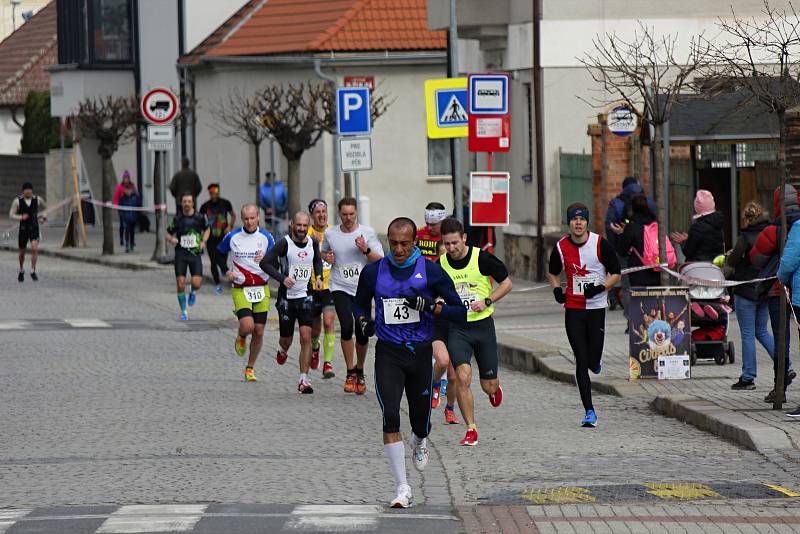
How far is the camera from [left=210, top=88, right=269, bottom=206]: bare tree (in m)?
36.7

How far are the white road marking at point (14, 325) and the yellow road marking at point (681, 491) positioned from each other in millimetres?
14309

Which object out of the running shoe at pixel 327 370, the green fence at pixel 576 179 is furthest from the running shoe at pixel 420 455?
the green fence at pixel 576 179

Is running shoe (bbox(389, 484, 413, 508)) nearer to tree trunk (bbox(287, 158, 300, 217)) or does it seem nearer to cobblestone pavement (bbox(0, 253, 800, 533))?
cobblestone pavement (bbox(0, 253, 800, 533))

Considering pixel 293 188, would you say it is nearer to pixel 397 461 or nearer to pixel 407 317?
pixel 407 317

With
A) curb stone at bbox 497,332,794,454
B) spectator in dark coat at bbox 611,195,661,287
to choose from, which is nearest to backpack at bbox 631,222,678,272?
spectator in dark coat at bbox 611,195,661,287

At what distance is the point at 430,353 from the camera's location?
10852mm

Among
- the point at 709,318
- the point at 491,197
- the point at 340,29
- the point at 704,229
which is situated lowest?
the point at 709,318

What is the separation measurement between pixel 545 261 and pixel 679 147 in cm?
283

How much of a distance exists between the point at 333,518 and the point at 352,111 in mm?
15019

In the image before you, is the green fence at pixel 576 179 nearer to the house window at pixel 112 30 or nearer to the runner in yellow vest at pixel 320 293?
the runner in yellow vest at pixel 320 293

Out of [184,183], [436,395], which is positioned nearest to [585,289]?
[436,395]

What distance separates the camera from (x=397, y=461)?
1023cm

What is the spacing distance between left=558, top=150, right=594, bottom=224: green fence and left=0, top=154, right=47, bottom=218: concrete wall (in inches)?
1278

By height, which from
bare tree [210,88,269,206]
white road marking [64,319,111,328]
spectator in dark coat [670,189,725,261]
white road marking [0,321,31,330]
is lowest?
white road marking [64,319,111,328]
